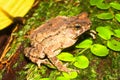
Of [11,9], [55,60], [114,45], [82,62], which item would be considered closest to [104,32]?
[114,45]

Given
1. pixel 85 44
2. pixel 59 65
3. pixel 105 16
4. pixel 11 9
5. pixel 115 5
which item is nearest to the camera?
pixel 59 65

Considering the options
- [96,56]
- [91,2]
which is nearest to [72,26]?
[96,56]

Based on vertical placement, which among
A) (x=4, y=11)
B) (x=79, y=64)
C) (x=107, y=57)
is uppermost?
(x=4, y=11)

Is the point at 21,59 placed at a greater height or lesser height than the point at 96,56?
greater

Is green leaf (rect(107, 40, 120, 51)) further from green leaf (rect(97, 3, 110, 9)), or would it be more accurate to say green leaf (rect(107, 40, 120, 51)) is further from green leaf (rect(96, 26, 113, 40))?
green leaf (rect(97, 3, 110, 9))

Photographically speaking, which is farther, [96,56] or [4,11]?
[4,11]

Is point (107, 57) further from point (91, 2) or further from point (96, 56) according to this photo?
point (91, 2)

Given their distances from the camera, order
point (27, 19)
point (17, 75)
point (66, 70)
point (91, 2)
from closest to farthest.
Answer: point (66, 70)
point (17, 75)
point (91, 2)
point (27, 19)

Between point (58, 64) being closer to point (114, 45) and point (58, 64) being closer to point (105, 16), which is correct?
point (114, 45)

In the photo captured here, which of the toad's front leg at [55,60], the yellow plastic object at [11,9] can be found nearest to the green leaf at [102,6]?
the toad's front leg at [55,60]
